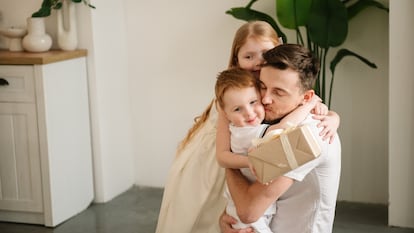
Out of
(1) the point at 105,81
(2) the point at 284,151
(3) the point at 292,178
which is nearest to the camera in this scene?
(2) the point at 284,151

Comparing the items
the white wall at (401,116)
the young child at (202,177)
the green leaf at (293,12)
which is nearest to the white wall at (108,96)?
the green leaf at (293,12)

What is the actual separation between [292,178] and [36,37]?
2426mm

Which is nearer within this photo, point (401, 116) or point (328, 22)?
point (401, 116)

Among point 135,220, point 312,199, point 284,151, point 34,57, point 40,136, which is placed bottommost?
point 135,220

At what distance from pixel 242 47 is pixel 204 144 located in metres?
0.40

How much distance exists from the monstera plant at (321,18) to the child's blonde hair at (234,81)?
1.65 meters

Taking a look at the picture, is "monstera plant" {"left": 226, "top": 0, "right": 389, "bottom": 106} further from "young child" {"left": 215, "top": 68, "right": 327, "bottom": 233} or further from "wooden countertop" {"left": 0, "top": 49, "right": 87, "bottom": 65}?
"young child" {"left": 215, "top": 68, "right": 327, "bottom": 233}

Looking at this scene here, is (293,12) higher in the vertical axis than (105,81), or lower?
higher

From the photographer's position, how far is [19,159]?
3594 millimetres

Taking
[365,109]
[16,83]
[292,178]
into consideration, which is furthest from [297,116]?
[16,83]

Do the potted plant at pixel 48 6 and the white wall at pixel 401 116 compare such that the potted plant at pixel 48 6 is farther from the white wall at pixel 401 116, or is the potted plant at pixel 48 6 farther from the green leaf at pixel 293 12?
the white wall at pixel 401 116

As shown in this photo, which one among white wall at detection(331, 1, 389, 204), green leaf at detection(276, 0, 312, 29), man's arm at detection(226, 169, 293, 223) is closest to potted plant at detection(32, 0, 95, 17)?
green leaf at detection(276, 0, 312, 29)

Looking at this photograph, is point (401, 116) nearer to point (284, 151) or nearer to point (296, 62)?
point (296, 62)

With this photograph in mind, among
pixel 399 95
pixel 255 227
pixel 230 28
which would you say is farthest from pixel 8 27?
pixel 255 227
